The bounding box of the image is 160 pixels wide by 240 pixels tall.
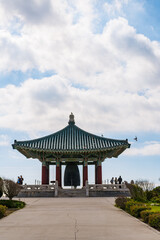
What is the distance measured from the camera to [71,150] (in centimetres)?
4019

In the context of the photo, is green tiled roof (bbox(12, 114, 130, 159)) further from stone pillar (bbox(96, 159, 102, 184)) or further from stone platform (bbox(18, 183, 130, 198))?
stone platform (bbox(18, 183, 130, 198))

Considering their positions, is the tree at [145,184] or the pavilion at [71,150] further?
the pavilion at [71,150]

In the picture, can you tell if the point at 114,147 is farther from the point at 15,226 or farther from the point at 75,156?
the point at 15,226

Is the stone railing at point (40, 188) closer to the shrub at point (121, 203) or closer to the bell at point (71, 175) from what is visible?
the bell at point (71, 175)

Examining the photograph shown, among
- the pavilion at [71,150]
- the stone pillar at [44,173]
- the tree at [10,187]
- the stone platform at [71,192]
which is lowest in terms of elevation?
the stone platform at [71,192]

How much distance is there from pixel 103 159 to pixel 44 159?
8593 mm

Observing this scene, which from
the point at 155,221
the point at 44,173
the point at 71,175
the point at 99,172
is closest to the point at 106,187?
the point at 99,172

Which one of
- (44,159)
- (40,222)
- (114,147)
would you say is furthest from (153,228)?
(44,159)

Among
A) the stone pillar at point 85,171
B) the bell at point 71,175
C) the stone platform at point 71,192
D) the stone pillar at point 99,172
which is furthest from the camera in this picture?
the bell at point 71,175

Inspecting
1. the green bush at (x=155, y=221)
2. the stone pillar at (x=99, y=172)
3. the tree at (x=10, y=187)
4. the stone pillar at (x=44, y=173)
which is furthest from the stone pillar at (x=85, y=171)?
the green bush at (x=155, y=221)

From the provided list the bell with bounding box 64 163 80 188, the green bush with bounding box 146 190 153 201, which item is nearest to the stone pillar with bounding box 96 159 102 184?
the bell with bounding box 64 163 80 188

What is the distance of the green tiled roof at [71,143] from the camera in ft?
132

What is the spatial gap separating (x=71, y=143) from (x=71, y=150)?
2.33m

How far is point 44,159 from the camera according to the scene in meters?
42.2
